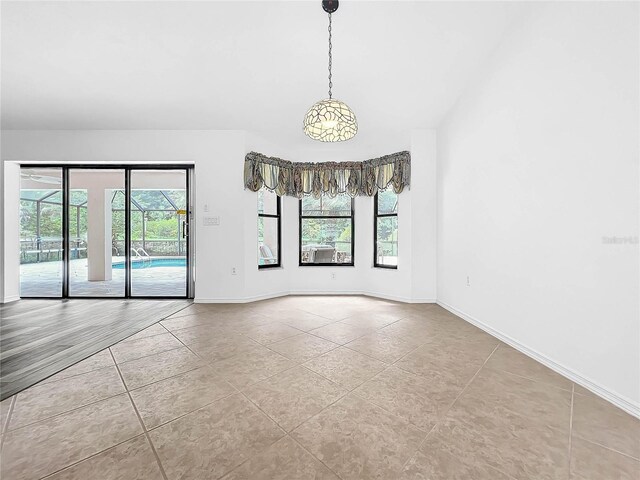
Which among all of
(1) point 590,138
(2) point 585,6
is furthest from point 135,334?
(2) point 585,6

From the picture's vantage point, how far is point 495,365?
7.04 feet

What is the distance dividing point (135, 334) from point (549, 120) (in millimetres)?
4377

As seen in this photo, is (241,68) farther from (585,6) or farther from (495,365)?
(495,365)

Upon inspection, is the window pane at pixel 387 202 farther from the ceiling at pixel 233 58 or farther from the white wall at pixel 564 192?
the white wall at pixel 564 192

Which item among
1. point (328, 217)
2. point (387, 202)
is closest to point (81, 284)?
point (328, 217)

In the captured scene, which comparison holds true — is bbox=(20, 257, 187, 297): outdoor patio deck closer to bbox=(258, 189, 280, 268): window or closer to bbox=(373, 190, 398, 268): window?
bbox=(258, 189, 280, 268): window

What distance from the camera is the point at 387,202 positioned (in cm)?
472

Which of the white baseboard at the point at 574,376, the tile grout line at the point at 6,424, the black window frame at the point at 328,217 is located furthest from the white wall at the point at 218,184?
the tile grout line at the point at 6,424

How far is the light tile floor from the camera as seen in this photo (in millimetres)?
1178

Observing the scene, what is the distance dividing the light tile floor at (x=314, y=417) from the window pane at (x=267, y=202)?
271 centimetres

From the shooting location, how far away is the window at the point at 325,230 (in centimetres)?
507

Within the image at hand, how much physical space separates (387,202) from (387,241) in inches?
27.5

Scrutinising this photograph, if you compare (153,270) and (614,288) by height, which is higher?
(614,288)

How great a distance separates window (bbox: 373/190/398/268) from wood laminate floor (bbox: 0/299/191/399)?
3.39m
